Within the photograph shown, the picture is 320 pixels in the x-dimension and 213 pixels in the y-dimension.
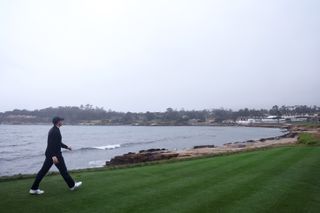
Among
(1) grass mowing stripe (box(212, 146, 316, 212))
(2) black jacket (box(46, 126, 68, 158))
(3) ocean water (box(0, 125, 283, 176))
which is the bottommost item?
(3) ocean water (box(0, 125, 283, 176))

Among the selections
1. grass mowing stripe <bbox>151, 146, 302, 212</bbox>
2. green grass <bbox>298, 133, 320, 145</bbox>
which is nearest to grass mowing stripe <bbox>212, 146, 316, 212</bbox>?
grass mowing stripe <bbox>151, 146, 302, 212</bbox>

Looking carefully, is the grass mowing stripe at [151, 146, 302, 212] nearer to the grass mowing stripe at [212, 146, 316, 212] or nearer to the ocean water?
the grass mowing stripe at [212, 146, 316, 212]

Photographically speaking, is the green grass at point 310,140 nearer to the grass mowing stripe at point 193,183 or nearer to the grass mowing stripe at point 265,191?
the grass mowing stripe at point 265,191

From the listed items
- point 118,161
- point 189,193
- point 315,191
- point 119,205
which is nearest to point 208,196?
point 189,193

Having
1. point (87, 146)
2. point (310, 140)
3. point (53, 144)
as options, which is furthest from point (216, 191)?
point (87, 146)

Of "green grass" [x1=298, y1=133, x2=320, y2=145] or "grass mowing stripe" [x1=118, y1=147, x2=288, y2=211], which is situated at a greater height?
"green grass" [x1=298, y1=133, x2=320, y2=145]

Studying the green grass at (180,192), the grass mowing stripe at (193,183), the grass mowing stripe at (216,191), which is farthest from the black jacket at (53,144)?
the grass mowing stripe at (216,191)

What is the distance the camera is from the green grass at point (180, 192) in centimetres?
807

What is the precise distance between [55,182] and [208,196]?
4967 millimetres

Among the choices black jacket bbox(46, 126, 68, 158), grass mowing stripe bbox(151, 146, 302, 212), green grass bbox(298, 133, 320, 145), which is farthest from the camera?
green grass bbox(298, 133, 320, 145)

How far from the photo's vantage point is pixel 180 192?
9.59 meters

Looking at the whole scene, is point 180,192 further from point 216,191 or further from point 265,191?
point 265,191

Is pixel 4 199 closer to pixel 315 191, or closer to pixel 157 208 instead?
pixel 157 208

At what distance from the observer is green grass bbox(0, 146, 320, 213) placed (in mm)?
8070
